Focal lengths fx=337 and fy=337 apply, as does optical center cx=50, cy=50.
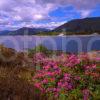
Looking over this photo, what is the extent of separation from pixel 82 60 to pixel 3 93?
19.8 ft

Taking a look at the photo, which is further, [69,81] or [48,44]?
[48,44]

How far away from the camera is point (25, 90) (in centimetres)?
794

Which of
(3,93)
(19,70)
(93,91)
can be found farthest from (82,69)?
(3,93)

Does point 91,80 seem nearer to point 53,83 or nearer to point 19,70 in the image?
point 53,83

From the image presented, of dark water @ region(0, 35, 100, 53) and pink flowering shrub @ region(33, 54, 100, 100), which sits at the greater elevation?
dark water @ region(0, 35, 100, 53)

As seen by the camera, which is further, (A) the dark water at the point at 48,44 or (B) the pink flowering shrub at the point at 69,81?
(A) the dark water at the point at 48,44

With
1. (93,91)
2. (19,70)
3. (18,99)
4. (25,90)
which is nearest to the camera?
(18,99)

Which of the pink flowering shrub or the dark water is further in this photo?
the dark water

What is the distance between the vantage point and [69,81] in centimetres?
1102

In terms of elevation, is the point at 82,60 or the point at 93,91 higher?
the point at 82,60

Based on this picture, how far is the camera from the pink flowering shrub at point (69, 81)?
10258 mm

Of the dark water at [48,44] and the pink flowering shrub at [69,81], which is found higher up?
the dark water at [48,44]

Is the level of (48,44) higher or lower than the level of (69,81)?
higher

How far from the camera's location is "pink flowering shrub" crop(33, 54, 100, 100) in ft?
33.7
